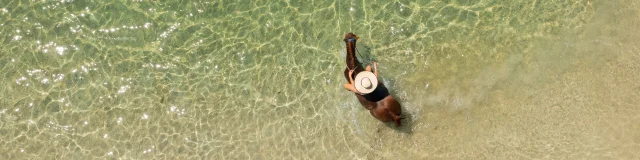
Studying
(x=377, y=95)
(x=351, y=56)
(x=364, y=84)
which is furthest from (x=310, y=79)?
(x=364, y=84)

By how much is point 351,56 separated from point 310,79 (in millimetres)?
942

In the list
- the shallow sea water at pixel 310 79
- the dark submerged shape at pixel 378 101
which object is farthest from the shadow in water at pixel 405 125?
the dark submerged shape at pixel 378 101

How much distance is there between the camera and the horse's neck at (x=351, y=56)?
6.01 m

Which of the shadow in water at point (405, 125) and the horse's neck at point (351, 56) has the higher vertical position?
the horse's neck at point (351, 56)

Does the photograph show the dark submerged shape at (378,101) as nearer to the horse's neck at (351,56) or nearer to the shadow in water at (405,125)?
the horse's neck at (351,56)

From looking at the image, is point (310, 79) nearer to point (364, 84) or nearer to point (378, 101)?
point (378, 101)

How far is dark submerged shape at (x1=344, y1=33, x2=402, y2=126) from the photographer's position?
19.6 feet

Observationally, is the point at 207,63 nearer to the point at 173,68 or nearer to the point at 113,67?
the point at 173,68

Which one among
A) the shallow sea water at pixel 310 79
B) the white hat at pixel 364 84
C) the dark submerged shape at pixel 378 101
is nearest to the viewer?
the white hat at pixel 364 84

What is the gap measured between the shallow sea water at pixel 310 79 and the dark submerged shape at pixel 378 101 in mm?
399

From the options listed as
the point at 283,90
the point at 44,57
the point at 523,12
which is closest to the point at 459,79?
the point at 523,12

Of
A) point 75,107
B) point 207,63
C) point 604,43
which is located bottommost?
point 75,107

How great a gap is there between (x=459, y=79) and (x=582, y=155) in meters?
1.70

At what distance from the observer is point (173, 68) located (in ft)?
23.3
